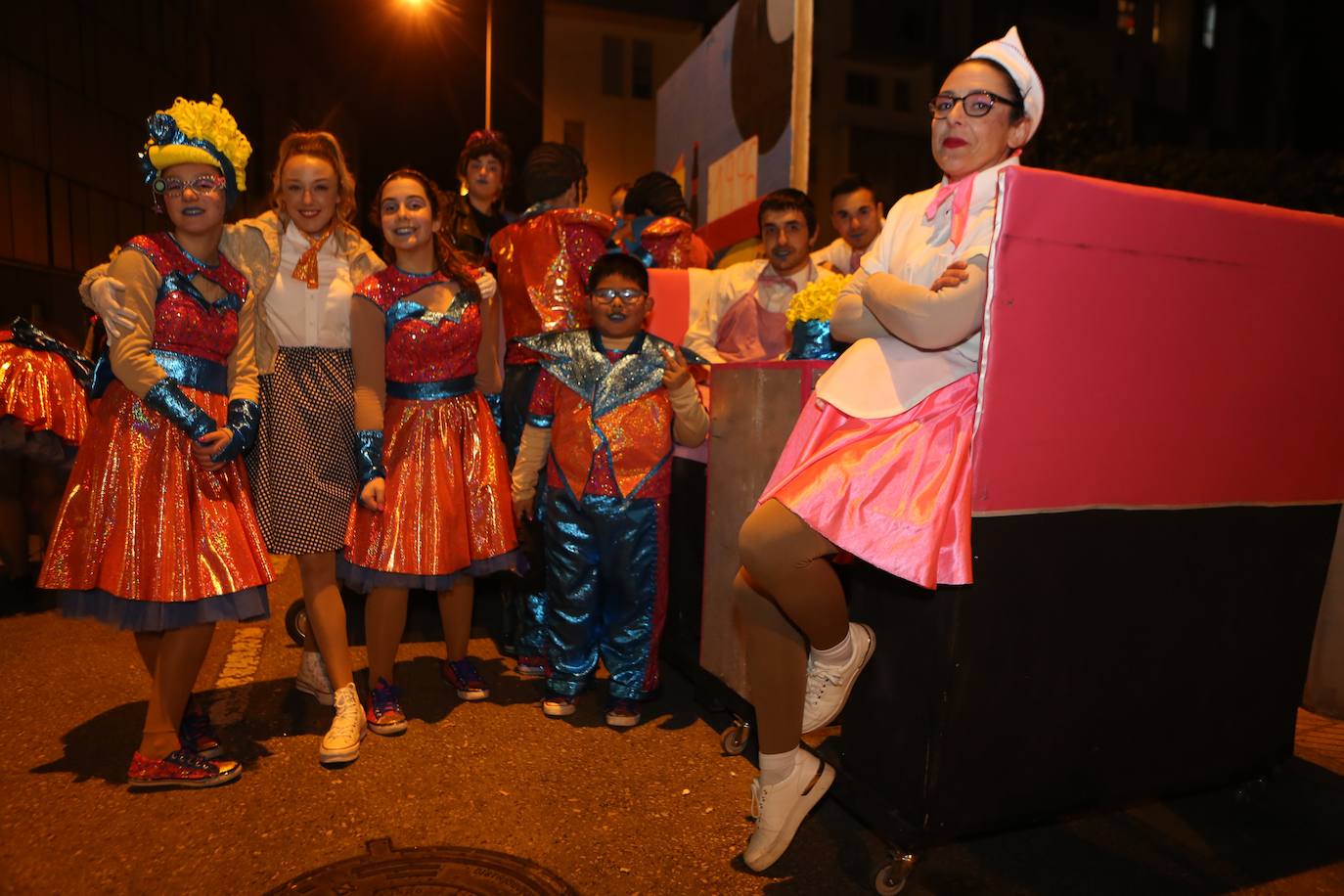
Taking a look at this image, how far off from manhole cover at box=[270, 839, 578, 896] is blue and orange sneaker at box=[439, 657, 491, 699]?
113 cm

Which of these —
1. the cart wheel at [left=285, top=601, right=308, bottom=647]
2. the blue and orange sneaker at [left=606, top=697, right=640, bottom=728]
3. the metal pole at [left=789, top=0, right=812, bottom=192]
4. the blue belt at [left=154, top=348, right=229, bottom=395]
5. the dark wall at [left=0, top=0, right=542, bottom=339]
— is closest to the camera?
the blue belt at [left=154, top=348, right=229, bottom=395]

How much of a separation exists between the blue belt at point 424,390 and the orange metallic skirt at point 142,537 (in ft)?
2.25

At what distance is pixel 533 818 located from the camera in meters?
2.61

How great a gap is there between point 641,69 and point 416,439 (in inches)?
1029

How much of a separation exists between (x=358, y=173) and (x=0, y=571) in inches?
871

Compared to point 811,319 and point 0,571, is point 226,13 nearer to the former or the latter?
point 0,571

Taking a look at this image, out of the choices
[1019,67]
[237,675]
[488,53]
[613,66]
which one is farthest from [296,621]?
[613,66]

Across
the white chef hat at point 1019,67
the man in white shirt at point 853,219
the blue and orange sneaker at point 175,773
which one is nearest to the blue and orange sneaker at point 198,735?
the blue and orange sneaker at point 175,773

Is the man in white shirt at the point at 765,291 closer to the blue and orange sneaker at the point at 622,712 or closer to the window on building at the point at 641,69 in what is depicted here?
the blue and orange sneaker at the point at 622,712

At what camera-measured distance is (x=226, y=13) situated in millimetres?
19656

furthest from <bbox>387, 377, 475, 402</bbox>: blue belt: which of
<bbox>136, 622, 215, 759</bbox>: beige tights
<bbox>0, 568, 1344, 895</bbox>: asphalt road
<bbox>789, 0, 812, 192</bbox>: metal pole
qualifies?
<bbox>789, 0, 812, 192</bbox>: metal pole

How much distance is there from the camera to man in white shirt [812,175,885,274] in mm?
4703

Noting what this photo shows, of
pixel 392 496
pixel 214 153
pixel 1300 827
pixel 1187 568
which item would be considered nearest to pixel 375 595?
pixel 392 496

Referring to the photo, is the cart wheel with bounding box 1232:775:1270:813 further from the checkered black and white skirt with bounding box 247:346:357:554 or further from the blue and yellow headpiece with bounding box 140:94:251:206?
the blue and yellow headpiece with bounding box 140:94:251:206
